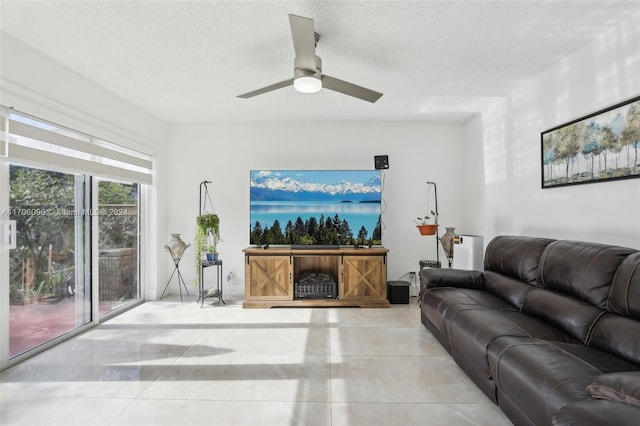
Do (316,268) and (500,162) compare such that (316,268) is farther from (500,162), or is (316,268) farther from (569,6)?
(569,6)

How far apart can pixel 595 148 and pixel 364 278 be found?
2663mm

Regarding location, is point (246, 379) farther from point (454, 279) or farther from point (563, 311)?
point (563, 311)

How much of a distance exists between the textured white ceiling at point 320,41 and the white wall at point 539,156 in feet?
0.60

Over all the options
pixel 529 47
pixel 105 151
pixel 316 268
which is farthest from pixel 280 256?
pixel 529 47

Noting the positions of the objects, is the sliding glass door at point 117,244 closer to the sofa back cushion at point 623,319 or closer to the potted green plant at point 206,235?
the potted green plant at point 206,235

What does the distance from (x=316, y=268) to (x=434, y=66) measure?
2942mm

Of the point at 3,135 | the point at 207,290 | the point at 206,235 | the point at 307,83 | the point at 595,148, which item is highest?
the point at 307,83

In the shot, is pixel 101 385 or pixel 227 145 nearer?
pixel 101 385

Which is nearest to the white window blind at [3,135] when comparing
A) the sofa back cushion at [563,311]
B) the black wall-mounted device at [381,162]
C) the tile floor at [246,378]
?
the tile floor at [246,378]

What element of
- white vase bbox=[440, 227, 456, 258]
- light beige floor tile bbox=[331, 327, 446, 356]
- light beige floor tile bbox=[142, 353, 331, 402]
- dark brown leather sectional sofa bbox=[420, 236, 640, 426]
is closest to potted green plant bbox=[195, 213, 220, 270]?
light beige floor tile bbox=[142, 353, 331, 402]

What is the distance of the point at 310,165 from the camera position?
4.88m

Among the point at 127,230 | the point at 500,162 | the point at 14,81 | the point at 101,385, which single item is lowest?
the point at 101,385

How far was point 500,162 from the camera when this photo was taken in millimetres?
3883

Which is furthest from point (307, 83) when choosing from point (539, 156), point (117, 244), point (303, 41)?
point (117, 244)
